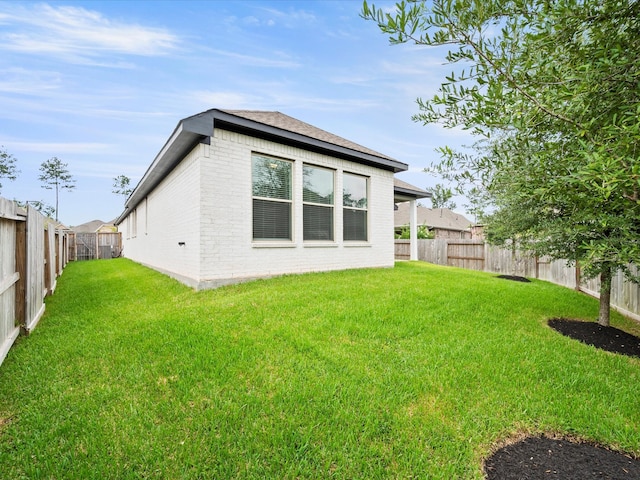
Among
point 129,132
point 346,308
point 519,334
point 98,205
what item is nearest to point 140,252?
point 129,132

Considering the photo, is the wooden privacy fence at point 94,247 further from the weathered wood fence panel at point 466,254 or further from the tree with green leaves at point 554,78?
the tree with green leaves at point 554,78

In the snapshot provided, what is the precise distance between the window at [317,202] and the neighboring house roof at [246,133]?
1.99 feet

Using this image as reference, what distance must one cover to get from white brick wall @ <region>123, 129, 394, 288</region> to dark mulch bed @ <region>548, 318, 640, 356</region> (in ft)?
16.0

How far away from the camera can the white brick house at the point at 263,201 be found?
6309 millimetres

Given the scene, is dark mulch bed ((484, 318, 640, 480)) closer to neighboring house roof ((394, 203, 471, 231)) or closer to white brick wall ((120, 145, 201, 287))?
white brick wall ((120, 145, 201, 287))

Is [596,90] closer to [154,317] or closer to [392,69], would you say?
[154,317]

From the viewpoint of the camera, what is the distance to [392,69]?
691 cm

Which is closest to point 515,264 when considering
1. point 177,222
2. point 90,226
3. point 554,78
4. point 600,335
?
point 600,335

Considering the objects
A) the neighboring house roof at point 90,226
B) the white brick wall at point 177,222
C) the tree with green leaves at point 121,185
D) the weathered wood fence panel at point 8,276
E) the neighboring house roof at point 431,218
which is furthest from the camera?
the neighboring house roof at point 90,226

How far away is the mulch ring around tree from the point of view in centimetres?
193

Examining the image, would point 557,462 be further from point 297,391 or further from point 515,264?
point 515,264

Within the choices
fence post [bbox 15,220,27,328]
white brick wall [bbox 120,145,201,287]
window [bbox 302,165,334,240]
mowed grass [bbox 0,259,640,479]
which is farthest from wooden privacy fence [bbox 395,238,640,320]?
fence post [bbox 15,220,27,328]

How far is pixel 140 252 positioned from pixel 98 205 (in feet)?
115

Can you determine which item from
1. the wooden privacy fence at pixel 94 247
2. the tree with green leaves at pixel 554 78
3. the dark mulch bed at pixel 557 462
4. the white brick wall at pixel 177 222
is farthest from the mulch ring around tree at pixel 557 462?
the wooden privacy fence at pixel 94 247
